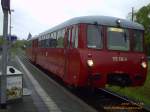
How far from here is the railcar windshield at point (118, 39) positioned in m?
14.7

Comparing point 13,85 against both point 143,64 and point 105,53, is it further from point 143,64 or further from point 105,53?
point 143,64

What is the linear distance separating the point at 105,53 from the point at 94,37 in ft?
2.24

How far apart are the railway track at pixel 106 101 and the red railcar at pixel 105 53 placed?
646mm

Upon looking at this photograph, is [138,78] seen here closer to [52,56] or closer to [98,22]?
[98,22]

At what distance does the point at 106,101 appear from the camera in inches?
586

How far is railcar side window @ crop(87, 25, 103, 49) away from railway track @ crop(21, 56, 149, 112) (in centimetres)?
187

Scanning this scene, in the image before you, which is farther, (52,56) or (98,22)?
(52,56)

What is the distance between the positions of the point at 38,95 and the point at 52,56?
232 inches

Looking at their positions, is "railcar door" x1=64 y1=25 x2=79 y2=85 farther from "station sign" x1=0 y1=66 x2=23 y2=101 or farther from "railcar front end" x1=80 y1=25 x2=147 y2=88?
"station sign" x1=0 y1=66 x2=23 y2=101

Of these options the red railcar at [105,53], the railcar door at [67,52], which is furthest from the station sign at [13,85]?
the railcar door at [67,52]

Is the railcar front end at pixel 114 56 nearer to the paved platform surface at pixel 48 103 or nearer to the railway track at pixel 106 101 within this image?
the railway track at pixel 106 101

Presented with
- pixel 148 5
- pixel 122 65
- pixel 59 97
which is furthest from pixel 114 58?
pixel 148 5

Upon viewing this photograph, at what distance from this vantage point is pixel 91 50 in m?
14.2

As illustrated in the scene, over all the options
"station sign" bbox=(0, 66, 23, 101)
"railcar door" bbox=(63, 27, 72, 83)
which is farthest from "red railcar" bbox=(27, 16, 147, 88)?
"station sign" bbox=(0, 66, 23, 101)
